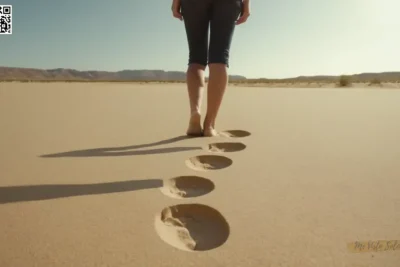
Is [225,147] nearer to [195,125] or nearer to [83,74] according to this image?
[195,125]

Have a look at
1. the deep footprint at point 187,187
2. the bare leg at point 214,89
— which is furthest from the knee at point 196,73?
the deep footprint at point 187,187

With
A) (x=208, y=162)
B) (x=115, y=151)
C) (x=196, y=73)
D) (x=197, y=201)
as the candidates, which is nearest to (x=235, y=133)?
(x=196, y=73)

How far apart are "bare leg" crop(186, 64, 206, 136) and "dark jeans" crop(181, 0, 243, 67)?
5cm

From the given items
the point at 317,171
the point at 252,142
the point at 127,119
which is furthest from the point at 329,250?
the point at 127,119

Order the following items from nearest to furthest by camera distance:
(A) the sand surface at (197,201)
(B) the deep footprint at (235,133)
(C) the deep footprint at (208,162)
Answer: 1. (A) the sand surface at (197,201)
2. (C) the deep footprint at (208,162)
3. (B) the deep footprint at (235,133)

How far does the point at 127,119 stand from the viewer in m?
1.93

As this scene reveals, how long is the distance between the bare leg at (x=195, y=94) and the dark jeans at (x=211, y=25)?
0.05m

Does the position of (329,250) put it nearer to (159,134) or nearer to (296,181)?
(296,181)

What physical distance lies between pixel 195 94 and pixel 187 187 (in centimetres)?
75

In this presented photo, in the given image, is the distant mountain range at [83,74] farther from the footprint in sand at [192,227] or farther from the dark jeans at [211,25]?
the footprint in sand at [192,227]

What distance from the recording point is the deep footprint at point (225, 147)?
119cm

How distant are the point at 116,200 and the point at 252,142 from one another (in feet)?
2.57

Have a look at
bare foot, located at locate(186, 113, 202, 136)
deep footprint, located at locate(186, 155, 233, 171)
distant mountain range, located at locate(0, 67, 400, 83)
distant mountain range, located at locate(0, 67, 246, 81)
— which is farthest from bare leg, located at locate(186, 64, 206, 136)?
distant mountain range, located at locate(0, 67, 246, 81)

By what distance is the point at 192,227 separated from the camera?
0.59 meters
